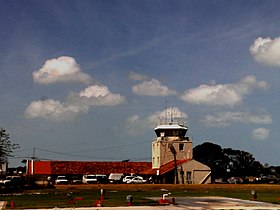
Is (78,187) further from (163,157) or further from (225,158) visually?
(225,158)

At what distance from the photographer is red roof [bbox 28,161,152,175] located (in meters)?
95.9

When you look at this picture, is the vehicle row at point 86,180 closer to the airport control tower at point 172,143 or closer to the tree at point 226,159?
the airport control tower at point 172,143

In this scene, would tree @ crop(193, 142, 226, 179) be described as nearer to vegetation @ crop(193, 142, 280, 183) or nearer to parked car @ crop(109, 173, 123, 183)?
vegetation @ crop(193, 142, 280, 183)

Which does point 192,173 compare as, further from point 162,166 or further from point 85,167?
point 85,167

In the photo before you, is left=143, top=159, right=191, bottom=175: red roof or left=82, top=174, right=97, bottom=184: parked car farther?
left=143, top=159, right=191, bottom=175: red roof

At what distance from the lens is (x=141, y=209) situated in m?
35.1

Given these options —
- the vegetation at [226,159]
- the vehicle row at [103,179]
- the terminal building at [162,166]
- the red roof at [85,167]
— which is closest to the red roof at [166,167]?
the terminal building at [162,166]

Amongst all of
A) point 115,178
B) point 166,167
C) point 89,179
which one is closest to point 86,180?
point 89,179

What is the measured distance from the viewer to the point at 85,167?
320 ft

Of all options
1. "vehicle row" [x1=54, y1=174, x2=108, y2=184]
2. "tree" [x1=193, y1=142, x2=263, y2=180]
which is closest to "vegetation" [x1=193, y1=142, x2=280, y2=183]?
"tree" [x1=193, y1=142, x2=263, y2=180]

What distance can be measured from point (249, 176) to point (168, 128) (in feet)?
146

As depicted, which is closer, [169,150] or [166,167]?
[166,167]

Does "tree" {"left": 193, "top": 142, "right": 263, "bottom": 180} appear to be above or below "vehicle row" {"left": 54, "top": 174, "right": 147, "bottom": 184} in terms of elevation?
above

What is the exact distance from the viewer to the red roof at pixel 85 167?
3775 inches
